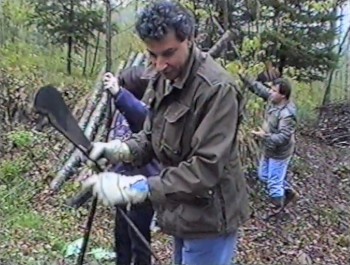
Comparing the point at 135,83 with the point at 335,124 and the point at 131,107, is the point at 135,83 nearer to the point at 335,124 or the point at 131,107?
the point at 131,107

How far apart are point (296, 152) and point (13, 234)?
199 inches

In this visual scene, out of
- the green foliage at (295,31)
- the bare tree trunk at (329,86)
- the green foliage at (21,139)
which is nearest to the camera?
the green foliage at (21,139)

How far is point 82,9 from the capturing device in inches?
371

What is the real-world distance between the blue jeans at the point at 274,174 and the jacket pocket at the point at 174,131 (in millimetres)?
4309

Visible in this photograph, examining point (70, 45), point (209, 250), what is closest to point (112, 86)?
point (209, 250)

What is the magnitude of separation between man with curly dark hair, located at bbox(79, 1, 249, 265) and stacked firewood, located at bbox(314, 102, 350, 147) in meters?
Answer: 7.95

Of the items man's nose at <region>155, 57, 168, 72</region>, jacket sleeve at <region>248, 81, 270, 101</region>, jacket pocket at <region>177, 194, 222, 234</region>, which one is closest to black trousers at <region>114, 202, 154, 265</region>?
jacket pocket at <region>177, 194, 222, 234</region>

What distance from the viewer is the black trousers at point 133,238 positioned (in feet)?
12.3

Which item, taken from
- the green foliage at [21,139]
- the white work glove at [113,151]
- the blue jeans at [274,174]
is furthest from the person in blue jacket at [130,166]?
the green foliage at [21,139]

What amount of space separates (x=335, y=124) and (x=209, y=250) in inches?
348

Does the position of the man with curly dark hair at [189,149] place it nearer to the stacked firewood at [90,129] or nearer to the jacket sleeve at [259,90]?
the stacked firewood at [90,129]

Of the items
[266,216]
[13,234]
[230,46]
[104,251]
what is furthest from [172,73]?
[266,216]

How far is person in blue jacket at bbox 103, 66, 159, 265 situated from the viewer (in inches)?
143

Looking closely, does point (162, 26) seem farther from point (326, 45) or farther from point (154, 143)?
point (326, 45)
